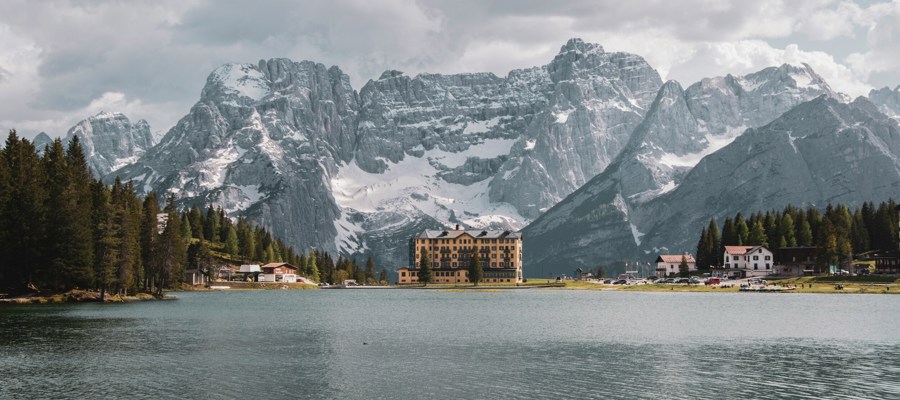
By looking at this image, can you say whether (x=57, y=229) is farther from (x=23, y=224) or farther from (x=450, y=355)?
(x=450, y=355)

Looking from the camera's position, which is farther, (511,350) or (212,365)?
(511,350)

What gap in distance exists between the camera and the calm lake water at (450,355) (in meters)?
59.8

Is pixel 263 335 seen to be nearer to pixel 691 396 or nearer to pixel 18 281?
pixel 691 396

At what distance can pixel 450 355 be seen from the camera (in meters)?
77.5

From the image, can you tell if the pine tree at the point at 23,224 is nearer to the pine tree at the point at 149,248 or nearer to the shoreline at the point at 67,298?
the shoreline at the point at 67,298

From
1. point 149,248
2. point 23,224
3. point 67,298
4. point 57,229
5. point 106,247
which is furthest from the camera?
point 149,248

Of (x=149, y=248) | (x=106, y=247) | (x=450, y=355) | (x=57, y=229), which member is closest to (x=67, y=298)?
(x=106, y=247)

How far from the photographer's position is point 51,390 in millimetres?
58781

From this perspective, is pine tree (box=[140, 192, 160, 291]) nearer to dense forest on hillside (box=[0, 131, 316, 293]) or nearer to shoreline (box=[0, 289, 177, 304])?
shoreline (box=[0, 289, 177, 304])

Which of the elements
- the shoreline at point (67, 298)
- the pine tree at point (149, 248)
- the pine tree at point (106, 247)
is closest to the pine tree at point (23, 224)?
the shoreline at point (67, 298)

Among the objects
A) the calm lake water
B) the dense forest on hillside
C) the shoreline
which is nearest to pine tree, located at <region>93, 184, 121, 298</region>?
the dense forest on hillside

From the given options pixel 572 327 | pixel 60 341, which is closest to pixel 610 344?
pixel 572 327

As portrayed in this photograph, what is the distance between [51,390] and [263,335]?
1464 inches

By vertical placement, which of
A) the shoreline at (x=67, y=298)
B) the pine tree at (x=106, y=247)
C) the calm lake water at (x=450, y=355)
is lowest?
the calm lake water at (x=450, y=355)
